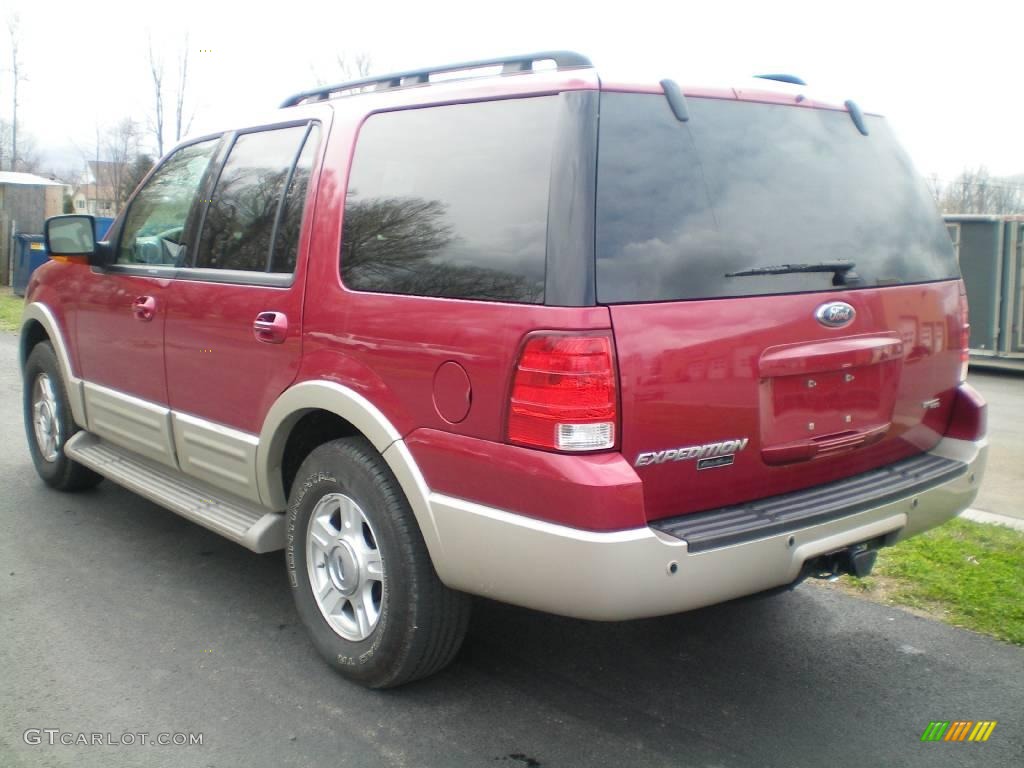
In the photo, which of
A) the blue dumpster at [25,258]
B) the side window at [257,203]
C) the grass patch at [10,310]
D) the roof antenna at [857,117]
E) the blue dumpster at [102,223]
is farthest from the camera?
the blue dumpster at [25,258]

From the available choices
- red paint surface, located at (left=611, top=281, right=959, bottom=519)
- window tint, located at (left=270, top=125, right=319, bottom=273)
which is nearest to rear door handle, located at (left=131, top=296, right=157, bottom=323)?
window tint, located at (left=270, top=125, right=319, bottom=273)

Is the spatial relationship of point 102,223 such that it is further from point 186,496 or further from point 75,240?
point 186,496

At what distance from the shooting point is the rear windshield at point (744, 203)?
2.79m

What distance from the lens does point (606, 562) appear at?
261cm

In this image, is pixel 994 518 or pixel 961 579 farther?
pixel 994 518

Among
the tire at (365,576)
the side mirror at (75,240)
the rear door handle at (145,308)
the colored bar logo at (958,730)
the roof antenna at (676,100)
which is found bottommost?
the colored bar logo at (958,730)

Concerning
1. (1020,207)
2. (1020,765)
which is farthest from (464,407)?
(1020,207)

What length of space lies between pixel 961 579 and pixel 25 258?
18.0 m

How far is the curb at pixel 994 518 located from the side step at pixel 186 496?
3.60m

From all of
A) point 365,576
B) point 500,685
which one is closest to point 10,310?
point 365,576

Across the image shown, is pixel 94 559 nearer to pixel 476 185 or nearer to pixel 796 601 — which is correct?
pixel 476 185

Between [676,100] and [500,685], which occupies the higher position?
[676,100]

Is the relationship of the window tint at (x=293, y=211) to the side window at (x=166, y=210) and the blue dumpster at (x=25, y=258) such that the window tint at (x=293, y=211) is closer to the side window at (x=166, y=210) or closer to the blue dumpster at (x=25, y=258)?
the side window at (x=166, y=210)

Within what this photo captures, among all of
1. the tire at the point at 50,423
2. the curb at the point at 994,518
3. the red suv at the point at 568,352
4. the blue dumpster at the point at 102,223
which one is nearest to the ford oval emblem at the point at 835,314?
the red suv at the point at 568,352
